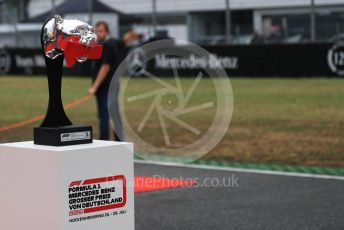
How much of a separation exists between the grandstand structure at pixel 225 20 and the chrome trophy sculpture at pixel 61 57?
66.1 feet

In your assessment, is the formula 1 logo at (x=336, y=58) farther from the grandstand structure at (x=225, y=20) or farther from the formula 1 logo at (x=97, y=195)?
the formula 1 logo at (x=97, y=195)

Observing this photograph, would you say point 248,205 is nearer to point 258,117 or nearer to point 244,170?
point 244,170

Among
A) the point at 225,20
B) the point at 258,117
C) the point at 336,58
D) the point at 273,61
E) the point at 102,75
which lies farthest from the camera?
the point at 225,20

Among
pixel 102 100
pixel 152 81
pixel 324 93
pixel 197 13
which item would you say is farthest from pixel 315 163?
pixel 197 13

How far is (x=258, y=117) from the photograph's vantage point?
57.1 feet

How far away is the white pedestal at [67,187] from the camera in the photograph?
4.98 metres

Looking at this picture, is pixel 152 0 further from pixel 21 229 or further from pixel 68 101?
pixel 21 229

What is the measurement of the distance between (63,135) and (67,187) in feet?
1.16

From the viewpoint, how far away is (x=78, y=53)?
525cm

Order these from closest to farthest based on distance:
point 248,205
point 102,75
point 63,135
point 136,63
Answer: point 63,135 → point 248,205 → point 102,75 → point 136,63

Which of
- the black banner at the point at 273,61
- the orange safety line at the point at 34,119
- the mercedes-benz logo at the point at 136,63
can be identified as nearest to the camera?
the orange safety line at the point at 34,119

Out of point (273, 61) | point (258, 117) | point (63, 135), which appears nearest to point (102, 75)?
point (258, 117)

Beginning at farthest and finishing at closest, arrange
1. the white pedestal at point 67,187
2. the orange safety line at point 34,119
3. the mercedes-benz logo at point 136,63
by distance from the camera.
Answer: the mercedes-benz logo at point 136,63 < the orange safety line at point 34,119 < the white pedestal at point 67,187

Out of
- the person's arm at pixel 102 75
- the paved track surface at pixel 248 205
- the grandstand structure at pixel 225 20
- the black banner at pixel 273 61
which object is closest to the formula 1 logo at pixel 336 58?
the black banner at pixel 273 61
